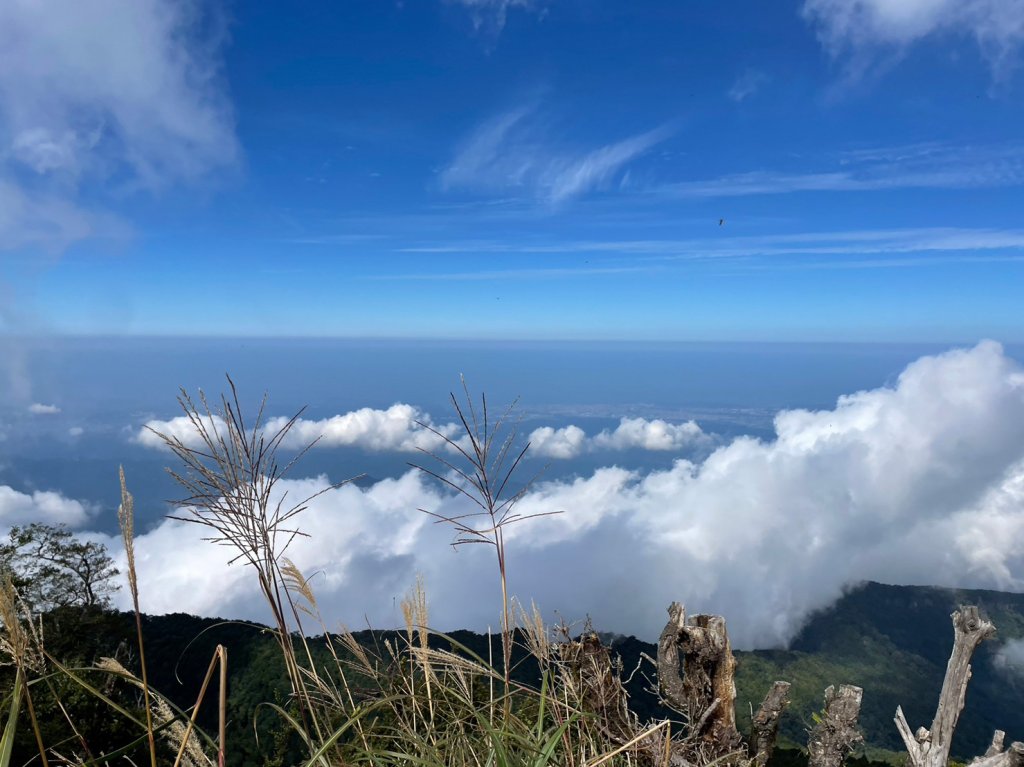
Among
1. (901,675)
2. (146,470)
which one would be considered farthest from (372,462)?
(901,675)

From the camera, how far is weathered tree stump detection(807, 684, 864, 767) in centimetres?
276

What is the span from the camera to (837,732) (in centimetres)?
279

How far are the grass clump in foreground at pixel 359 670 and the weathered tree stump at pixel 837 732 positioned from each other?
1.70 feet

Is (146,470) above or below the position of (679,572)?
above

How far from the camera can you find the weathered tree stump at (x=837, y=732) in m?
2.76

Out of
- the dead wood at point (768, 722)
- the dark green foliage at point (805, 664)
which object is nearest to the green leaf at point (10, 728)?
the dark green foliage at point (805, 664)

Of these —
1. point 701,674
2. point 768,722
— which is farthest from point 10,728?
point 768,722

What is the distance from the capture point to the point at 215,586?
437 ft

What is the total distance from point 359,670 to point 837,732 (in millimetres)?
2213

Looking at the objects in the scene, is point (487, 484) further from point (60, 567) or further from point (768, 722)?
point (60, 567)

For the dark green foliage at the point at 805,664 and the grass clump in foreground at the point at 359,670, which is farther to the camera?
the dark green foliage at the point at 805,664

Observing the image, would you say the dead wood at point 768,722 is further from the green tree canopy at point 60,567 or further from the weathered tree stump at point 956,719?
the green tree canopy at point 60,567

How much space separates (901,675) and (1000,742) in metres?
95.9

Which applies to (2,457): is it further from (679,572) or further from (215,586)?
(679,572)
